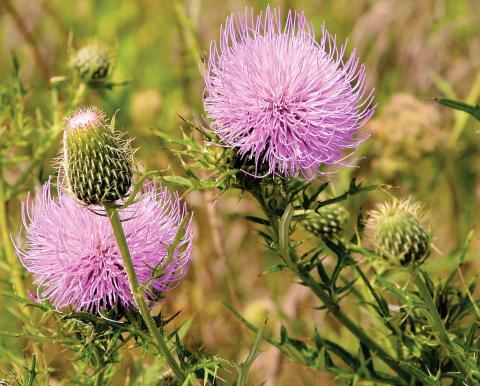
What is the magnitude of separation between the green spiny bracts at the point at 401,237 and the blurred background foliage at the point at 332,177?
1.23 m

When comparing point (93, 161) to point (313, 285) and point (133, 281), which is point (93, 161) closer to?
point (133, 281)

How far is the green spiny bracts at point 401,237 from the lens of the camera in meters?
2.58

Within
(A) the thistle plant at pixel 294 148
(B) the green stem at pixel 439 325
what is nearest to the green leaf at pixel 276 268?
(A) the thistle plant at pixel 294 148

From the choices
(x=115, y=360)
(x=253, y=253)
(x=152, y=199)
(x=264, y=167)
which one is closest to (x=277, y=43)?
(x=264, y=167)

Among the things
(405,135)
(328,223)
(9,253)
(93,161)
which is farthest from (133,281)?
(405,135)

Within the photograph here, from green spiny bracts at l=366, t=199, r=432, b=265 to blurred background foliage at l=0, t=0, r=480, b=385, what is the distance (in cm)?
123

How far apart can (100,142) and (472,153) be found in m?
3.62

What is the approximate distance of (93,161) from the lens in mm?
2086

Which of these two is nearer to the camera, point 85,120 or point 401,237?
point 85,120

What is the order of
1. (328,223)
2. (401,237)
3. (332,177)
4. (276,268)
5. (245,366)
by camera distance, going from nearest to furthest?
(245,366) → (276,268) → (401,237) → (328,223) → (332,177)

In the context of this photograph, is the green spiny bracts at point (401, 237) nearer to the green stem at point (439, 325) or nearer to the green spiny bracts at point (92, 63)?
the green stem at point (439, 325)

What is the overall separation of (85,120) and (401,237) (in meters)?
1.17

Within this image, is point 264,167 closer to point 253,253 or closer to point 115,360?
point 115,360

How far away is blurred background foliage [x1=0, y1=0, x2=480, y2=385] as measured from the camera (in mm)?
4234
